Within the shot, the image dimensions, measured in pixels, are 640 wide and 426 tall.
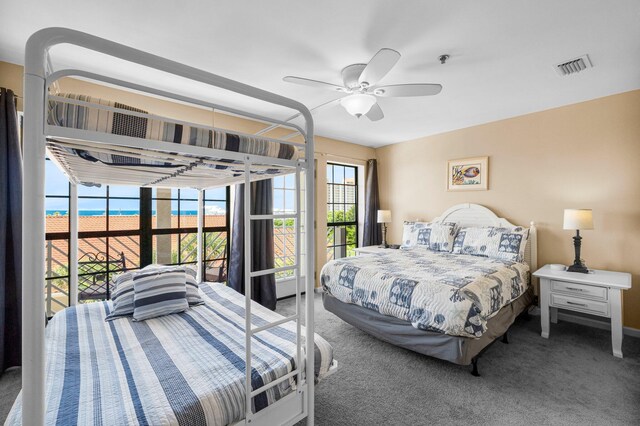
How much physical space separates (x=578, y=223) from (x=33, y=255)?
13.4ft

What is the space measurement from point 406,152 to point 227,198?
3.12m

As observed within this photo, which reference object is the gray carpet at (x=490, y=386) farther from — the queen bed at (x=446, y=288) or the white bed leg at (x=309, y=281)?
the white bed leg at (x=309, y=281)

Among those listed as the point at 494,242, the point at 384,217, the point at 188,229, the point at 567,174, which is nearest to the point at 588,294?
the point at 494,242

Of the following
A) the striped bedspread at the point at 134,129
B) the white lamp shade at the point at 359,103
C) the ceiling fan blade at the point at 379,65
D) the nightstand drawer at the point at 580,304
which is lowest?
the nightstand drawer at the point at 580,304

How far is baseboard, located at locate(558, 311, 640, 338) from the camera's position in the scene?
297 centimetres

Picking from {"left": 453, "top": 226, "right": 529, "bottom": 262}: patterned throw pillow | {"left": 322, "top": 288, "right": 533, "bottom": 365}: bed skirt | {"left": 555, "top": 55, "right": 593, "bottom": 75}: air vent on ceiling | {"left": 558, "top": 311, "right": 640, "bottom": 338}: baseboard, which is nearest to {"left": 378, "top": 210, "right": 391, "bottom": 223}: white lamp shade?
{"left": 453, "top": 226, "right": 529, "bottom": 262}: patterned throw pillow

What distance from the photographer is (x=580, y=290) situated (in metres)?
2.74

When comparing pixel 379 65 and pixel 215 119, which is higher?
pixel 215 119

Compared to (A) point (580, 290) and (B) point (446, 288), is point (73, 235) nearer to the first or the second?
(B) point (446, 288)

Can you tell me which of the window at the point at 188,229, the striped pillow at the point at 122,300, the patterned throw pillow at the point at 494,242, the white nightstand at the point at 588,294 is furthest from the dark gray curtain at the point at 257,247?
the white nightstand at the point at 588,294

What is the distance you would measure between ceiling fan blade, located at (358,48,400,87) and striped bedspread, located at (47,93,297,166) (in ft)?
3.00

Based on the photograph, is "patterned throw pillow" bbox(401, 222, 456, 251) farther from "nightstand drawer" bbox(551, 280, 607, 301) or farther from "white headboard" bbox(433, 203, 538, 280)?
"nightstand drawer" bbox(551, 280, 607, 301)

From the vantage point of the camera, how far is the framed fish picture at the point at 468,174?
404cm

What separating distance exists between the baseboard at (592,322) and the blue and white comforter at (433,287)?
2.24ft
